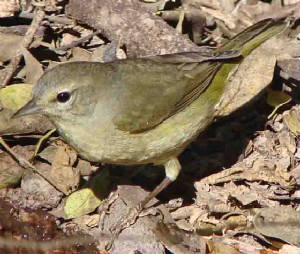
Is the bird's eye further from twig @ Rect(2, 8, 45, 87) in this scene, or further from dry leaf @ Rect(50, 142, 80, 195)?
twig @ Rect(2, 8, 45, 87)

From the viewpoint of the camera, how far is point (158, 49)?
7254mm

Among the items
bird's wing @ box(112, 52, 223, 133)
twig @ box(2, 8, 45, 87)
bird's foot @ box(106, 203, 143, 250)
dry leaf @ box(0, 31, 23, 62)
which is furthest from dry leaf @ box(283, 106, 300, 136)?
dry leaf @ box(0, 31, 23, 62)

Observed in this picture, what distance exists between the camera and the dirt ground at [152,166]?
6336 millimetres

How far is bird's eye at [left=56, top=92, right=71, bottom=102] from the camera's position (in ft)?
19.1

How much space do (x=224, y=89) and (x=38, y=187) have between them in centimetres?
183

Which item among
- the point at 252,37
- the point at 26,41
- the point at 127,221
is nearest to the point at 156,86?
the point at 252,37

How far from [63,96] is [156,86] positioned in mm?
853

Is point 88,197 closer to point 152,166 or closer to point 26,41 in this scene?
point 152,166

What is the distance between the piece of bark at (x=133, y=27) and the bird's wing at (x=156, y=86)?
0.71 m

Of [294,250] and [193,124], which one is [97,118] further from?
[294,250]

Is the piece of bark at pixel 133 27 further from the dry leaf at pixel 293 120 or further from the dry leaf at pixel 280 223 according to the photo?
the dry leaf at pixel 280 223

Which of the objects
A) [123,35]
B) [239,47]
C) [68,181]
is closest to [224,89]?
[239,47]

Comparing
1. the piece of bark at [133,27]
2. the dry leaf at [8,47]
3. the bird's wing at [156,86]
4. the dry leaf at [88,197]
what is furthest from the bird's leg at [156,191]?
the dry leaf at [8,47]

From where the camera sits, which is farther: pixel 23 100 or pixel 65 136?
pixel 23 100
